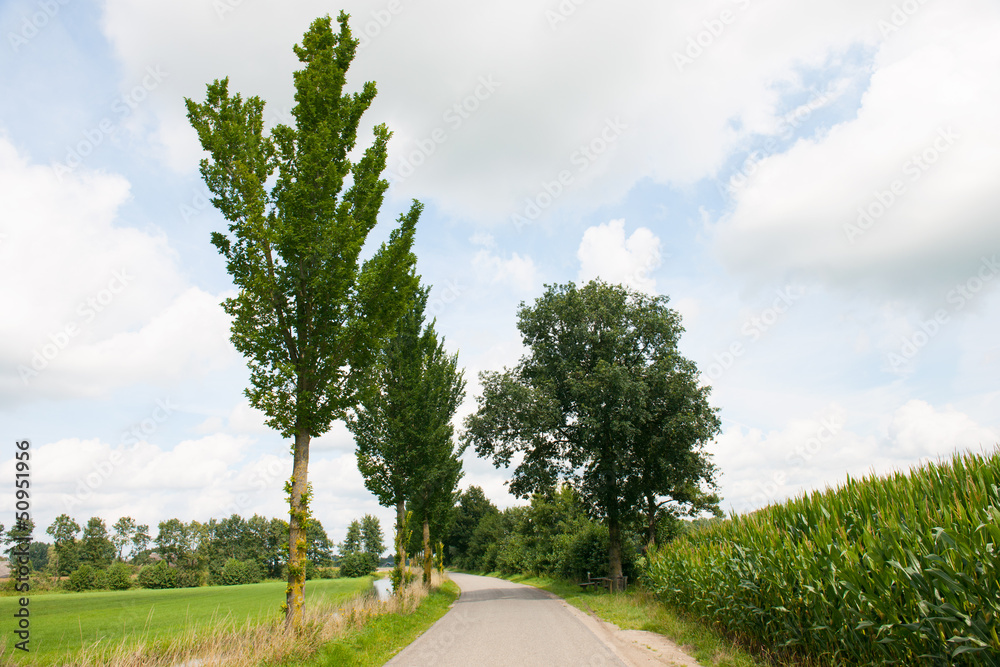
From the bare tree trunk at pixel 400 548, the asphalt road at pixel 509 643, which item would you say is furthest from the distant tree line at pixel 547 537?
the bare tree trunk at pixel 400 548

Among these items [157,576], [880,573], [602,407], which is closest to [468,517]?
[157,576]

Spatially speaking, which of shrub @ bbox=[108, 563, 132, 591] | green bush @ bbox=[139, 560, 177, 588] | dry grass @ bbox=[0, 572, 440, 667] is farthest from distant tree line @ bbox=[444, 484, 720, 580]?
shrub @ bbox=[108, 563, 132, 591]

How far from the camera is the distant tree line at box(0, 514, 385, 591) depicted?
57.7 m

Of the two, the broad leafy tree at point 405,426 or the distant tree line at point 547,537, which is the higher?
the broad leafy tree at point 405,426

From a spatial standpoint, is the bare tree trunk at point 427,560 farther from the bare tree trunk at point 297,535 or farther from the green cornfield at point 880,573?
the green cornfield at point 880,573

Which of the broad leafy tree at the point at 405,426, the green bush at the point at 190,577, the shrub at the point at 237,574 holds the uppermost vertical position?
the broad leafy tree at the point at 405,426

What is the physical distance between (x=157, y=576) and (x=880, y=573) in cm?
7732

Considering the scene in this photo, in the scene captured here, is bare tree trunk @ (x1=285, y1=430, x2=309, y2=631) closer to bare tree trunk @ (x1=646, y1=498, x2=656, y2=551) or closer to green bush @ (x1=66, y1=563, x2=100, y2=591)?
bare tree trunk @ (x1=646, y1=498, x2=656, y2=551)

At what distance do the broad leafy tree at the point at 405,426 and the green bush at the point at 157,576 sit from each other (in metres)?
56.2

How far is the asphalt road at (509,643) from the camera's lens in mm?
8430

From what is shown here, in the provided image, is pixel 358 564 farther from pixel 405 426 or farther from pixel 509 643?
pixel 509 643

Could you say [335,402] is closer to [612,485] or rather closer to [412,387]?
[412,387]

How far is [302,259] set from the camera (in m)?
10.5

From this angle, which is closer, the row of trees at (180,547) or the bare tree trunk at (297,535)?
the bare tree trunk at (297,535)
